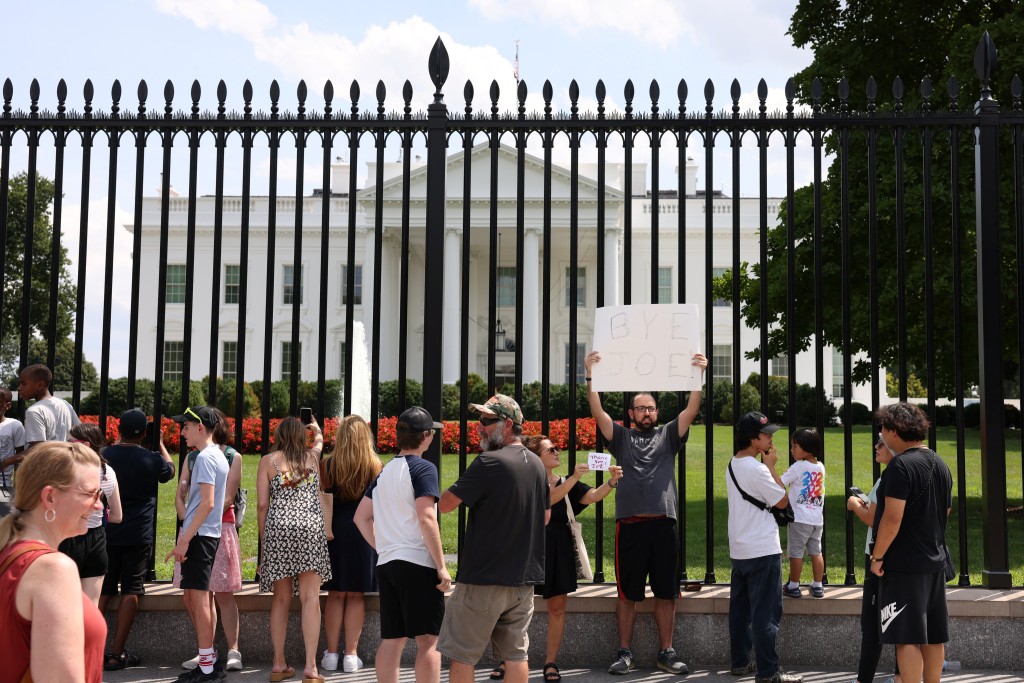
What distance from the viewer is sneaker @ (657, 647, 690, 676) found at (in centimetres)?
577

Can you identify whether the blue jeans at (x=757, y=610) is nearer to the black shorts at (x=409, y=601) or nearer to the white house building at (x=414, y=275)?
the black shorts at (x=409, y=601)

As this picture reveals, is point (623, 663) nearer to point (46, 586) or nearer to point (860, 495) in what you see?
point (860, 495)

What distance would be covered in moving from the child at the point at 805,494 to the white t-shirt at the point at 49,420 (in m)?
4.66

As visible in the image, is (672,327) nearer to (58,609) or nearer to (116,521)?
(116,521)

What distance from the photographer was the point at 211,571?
569 centimetres

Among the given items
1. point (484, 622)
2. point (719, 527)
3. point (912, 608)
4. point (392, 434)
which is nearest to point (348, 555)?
point (484, 622)

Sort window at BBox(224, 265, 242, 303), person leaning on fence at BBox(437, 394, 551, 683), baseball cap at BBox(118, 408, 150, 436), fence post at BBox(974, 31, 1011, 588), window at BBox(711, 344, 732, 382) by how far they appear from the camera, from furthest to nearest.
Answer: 1. window at BBox(711, 344, 732, 382)
2. window at BBox(224, 265, 242, 303)
3. fence post at BBox(974, 31, 1011, 588)
4. baseball cap at BBox(118, 408, 150, 436)
5. person leaning on fence at BBox(437, 394, 551, 683)

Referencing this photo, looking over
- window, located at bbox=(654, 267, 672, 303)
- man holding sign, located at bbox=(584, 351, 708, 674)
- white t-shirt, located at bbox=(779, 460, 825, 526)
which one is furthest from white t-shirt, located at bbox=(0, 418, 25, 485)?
window, located at bbox=(654, 267, 672, 303)

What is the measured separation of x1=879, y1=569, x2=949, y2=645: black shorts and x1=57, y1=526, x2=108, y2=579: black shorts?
164 inches

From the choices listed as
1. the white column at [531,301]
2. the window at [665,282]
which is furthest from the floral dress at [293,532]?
the window at [665,282]

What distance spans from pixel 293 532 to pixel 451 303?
28.7 meters

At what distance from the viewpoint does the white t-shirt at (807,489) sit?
6520mm

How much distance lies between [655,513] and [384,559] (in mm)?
1850

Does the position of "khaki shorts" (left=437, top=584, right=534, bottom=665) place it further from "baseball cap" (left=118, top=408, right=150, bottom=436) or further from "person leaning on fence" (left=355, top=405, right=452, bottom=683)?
"baseball cap" (left=118, top=408, right=150, bottom=436)
